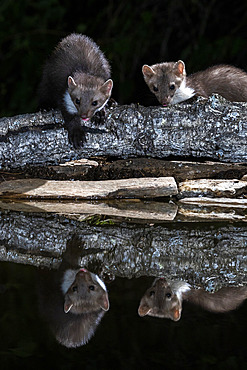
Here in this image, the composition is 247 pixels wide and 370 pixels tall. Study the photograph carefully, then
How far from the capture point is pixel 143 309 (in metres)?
1.17

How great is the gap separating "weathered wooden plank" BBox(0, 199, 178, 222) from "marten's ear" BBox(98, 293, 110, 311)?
2.65 feet

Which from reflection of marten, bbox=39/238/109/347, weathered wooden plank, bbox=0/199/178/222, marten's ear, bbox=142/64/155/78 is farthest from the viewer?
marten's ear, bbox=142/64/155/78

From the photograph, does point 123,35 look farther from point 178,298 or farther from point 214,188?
point 178,298

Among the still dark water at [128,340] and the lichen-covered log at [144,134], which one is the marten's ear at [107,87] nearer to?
the lichen-covered log at [144,134]

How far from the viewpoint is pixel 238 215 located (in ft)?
7.15

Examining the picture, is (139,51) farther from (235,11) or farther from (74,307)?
(74,307)

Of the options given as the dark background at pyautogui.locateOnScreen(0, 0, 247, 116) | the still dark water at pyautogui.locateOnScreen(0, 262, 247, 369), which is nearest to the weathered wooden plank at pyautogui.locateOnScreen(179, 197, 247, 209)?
the still dark water at pyautogui.locateOnScreen(0, 262, 247, 369)

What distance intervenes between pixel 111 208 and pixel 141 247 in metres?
0.60

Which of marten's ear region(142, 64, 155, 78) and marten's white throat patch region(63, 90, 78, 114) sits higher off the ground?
marten's white throat patch region(63, 90, 78, 114)

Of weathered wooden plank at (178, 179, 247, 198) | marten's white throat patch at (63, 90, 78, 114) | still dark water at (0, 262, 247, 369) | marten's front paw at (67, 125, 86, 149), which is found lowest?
weathered wooden plank at (178, 179, 247, 198)

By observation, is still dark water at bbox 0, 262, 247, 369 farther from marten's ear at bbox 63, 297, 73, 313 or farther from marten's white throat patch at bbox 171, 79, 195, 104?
marten's white throat patch at bbox 171, 79, 195, 104

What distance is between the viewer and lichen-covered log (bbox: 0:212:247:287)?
1.50m

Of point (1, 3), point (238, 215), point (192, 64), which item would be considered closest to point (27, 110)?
point (1, 3)

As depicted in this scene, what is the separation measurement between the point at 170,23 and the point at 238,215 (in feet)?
10.8
